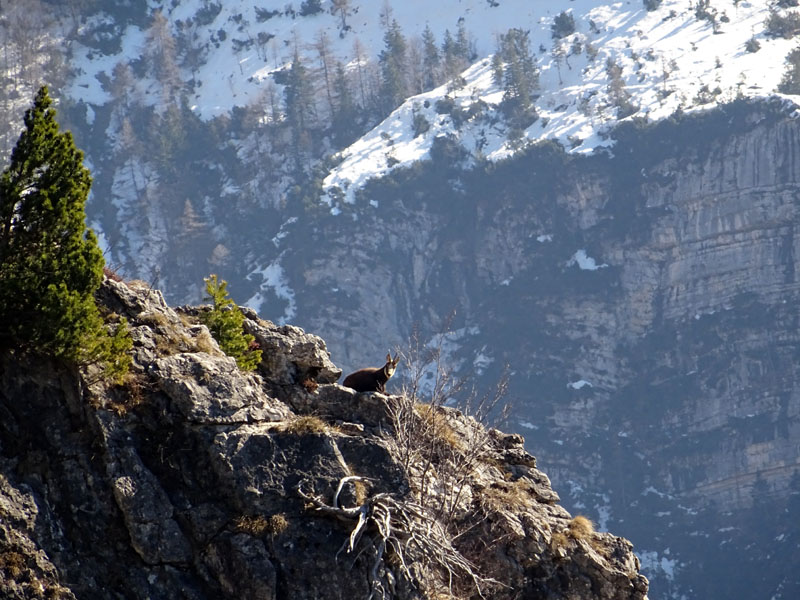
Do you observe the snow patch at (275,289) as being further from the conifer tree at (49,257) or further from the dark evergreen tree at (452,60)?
the conifer tree at (49,257)

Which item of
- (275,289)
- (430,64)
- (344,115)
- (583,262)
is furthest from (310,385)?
(430,64)

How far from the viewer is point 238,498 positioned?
662 inches

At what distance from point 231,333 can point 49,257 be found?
467 cm

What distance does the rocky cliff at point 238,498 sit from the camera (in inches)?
624

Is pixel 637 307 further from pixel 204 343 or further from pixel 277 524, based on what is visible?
pixel 277 524

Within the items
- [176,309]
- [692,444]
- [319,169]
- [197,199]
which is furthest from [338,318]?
[176,309]

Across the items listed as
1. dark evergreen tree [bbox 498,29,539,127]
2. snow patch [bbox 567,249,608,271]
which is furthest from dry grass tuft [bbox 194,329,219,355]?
dark evergreen tree [bbox 498,29,539,127]

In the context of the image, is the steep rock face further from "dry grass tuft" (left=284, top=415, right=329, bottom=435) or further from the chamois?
"dry grass tuft" (left=284, top=415, right=329, bottom=435)

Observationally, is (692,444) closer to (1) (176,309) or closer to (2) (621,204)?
(2) (621,204)

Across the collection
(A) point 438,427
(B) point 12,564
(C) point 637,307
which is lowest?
(B) point 12,564

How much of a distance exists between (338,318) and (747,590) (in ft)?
225

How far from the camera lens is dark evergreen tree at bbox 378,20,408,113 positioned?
18000 cm

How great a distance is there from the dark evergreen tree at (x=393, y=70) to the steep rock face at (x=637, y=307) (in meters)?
22.8

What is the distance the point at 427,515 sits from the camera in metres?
17.4
